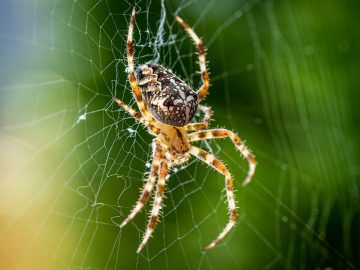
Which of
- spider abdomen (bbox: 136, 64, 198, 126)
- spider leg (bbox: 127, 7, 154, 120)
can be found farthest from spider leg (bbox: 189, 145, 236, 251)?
spider leg (bbox: 127, 7, 154, 120)

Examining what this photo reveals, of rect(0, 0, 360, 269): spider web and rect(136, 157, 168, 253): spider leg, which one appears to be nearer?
rect(136, 157, 168, 253): spider leg

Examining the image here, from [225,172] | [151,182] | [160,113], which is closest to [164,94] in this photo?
[160,113]

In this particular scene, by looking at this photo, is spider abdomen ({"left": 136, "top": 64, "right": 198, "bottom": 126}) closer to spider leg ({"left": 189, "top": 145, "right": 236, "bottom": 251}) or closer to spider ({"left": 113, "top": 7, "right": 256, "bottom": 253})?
spider ({"left": 113, "top": 7, "right": 256, "bottom": 253})

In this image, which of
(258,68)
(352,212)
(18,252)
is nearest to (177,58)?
(258,68)

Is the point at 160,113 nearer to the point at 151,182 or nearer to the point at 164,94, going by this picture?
the point at 164,94

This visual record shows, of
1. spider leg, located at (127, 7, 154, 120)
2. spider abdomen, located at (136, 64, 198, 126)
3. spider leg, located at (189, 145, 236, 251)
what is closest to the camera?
spider leg, located at (127, 7, 154, 120)

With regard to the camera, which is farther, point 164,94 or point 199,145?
point 199,145
